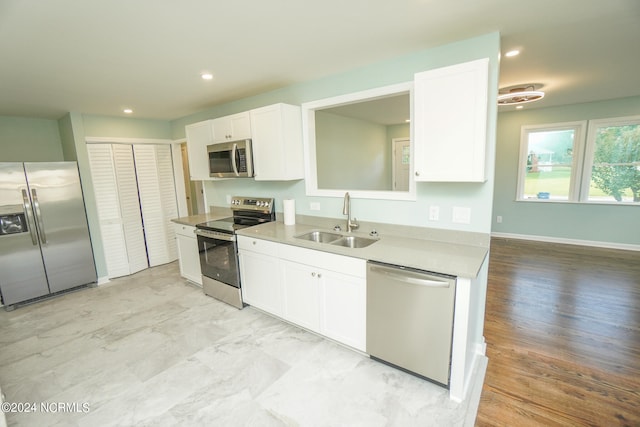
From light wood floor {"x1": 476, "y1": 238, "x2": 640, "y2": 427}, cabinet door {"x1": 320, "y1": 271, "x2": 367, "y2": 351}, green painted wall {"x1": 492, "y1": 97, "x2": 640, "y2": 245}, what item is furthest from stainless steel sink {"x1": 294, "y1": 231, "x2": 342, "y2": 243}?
green painted wall {"x1": 492, "y1": 97, "x2": 640, "y2": 245}

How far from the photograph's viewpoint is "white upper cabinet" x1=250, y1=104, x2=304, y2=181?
2947 millimetres

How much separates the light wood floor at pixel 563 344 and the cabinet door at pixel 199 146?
3.83 metres

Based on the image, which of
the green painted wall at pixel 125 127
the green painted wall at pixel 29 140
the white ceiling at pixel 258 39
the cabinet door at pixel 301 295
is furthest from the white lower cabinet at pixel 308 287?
the green painted wall at pixel 29 140

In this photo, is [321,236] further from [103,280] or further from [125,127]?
[125,127]

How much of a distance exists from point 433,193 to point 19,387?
3603 mm

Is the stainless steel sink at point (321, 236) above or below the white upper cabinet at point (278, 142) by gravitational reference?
below

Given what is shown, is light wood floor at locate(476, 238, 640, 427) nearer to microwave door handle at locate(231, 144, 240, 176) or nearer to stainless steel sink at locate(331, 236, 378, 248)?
stainless steel sink at locate(331, 236, 378, 248)

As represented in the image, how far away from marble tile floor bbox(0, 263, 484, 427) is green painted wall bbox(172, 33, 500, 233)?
1.24 metres

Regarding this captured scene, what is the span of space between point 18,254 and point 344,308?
4.11 m

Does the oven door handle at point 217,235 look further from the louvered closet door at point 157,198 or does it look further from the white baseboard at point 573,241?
the white baseboard at point 573,241

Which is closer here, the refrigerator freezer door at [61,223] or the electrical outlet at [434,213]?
the electrical outlet at [434,213]

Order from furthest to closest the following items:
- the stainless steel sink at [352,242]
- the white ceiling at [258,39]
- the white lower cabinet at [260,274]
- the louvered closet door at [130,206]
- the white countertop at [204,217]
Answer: the louvered closet door at [130,206] < the white countertop at [204,217] < the white lower cabinet at [260,274] < the stainless steel sink at [352,242] < the white ceiling at [258,39]

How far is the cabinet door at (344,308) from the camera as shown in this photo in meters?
2.21

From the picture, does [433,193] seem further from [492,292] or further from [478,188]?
[492,292]
